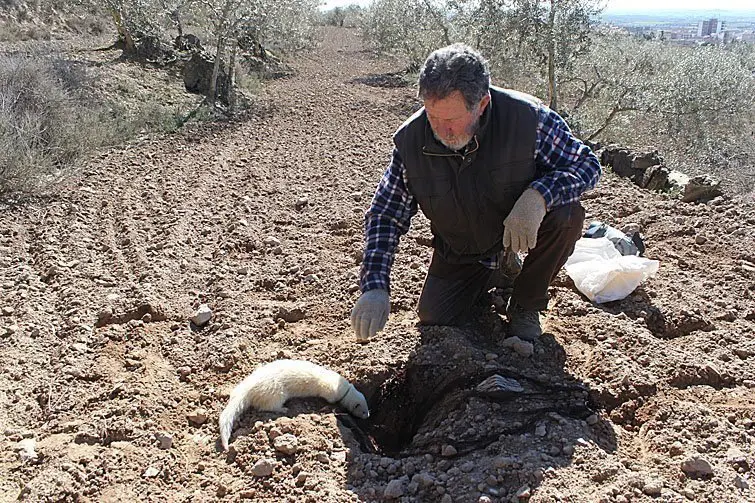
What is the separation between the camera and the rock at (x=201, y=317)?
362 cm

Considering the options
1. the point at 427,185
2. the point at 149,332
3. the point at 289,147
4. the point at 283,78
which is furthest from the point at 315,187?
the point at 283,78

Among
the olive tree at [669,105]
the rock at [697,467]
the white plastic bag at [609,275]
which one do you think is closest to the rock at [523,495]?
the rock at [697,467]

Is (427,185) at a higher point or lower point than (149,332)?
higher

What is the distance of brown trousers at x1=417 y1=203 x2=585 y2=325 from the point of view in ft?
9.79

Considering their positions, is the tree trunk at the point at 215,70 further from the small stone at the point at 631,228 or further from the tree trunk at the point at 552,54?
the small stone at the point at 631,228

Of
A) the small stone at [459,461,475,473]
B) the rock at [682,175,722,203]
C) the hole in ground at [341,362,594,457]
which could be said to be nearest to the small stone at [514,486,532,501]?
the small stone at [459,461,475,473]

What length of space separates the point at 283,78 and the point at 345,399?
44.3 ft

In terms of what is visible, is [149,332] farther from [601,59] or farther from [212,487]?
[601,59]

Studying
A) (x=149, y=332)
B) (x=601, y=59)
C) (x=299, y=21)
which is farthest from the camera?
(x=299, y=21)

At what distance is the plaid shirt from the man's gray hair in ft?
1.50

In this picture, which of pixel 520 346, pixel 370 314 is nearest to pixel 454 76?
pixel 370 314

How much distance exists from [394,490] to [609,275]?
1965mm

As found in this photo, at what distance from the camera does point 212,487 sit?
7.98 ft

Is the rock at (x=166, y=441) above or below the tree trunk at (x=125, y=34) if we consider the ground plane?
below
